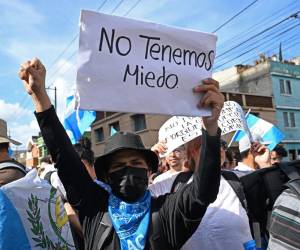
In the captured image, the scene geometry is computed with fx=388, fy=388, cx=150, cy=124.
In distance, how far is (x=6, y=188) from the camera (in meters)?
2.03

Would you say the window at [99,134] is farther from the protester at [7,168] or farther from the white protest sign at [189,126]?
the protester at [7,168]

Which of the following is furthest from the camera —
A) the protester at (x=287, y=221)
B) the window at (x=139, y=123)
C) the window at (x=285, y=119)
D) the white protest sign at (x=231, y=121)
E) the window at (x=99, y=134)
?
the window at (x=99, y=134)

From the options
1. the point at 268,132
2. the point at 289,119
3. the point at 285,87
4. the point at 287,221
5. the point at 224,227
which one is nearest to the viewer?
the point at 287,221

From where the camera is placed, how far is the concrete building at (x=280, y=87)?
28672mm

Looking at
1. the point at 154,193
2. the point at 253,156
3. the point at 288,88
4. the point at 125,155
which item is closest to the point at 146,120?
the point at 288,88

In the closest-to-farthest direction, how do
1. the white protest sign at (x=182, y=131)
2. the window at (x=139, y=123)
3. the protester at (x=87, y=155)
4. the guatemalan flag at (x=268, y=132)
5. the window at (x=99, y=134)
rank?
1. the white protest sign at (x=182, y=131)
2. the protester at (x=87, y=155)
3. the guatemalan flag at (x=268, y=132)
4. the window at (x=139, y=123)
5. the window at (x=99, y=134)

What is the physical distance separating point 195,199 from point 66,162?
70cm

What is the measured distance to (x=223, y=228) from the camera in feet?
7.79

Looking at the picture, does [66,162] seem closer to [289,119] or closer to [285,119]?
[285,119]

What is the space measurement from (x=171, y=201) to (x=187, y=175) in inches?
21.4

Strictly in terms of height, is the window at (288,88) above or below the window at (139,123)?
above

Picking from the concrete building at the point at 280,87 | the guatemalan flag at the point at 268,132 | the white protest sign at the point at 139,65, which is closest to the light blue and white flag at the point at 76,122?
the guatemalan flag at the point at 268,132

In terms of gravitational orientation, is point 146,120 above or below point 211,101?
above

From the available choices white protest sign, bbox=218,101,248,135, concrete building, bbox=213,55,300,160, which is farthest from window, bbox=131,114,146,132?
white protest sign, bbox=218,101,248,135
